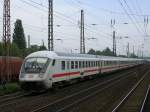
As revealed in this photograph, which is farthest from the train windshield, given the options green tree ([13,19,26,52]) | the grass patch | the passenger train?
green tree ([13,19,26,52])

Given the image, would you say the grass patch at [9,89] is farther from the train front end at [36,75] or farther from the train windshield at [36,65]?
the train windshield at [36,65]

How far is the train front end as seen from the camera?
78.6 feet

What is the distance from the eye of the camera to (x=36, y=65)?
2475cm

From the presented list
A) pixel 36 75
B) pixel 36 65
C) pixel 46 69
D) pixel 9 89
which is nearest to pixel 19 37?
pixel 9 89

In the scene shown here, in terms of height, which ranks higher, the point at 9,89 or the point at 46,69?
the point at 46,69

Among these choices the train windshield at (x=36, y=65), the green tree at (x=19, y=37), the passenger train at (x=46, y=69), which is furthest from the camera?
the green tree at (x=19, y=37)

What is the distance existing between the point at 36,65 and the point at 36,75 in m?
0.91

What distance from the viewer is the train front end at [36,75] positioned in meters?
24.0

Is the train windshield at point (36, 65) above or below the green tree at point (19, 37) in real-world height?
below

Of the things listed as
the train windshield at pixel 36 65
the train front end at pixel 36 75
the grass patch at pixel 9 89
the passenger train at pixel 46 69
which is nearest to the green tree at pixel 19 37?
the passenger train at pixel 46 69

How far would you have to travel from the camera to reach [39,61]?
985 inches

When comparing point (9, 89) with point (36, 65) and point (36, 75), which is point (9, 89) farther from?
point (36, 75)

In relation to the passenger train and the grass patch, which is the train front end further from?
the grass patch

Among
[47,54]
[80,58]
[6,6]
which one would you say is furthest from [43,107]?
[80,58]
